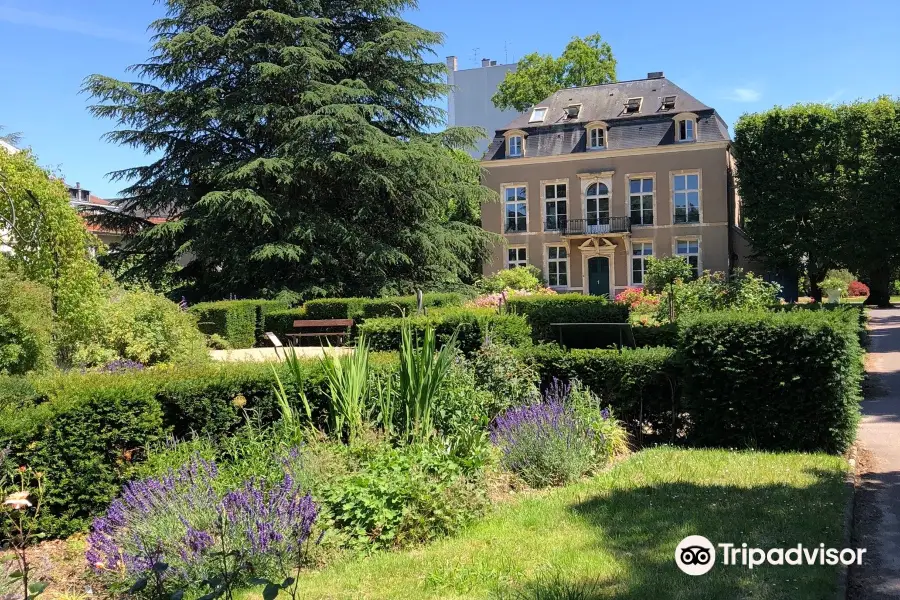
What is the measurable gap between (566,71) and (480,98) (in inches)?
747

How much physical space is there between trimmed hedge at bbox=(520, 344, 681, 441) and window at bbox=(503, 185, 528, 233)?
2904cm

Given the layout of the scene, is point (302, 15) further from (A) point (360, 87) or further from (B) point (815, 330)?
(B) point (815, 330)

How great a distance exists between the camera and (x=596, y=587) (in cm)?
326

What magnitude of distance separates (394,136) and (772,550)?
2196cm

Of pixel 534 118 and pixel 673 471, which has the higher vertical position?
pixel 534 118

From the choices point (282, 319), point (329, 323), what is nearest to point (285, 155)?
point (282, 319)

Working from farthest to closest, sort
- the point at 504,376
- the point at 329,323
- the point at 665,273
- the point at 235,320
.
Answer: the point at 665,273
the point at 235,320
the point at 329,323
the point at 504,376

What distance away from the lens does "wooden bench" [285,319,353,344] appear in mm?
15999

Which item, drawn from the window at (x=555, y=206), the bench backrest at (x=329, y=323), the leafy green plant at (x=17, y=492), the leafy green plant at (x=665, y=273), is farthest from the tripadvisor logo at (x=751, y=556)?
the window at (x=555, y=206)

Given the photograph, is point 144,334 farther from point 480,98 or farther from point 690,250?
point 480,98

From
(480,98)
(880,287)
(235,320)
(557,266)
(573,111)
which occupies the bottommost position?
(235,320)

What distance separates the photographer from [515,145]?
3541 centimetres

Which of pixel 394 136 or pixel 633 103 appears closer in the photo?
pixel 394 136

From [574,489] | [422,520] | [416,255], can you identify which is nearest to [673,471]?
[574,489]
